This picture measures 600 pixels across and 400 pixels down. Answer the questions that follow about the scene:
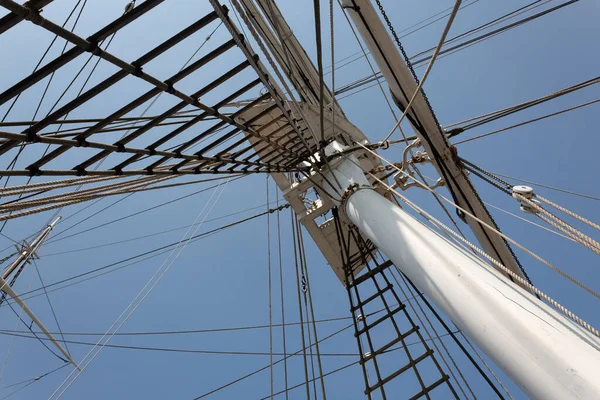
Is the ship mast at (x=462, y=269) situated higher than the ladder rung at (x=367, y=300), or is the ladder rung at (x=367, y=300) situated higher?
the ship mast at (x=462, y=269)

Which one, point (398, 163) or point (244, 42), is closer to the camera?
point (244, 42)

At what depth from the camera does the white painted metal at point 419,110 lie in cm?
A: 348

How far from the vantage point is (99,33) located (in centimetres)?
190

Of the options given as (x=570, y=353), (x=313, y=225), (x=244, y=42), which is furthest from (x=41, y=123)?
(x=313, y=225)

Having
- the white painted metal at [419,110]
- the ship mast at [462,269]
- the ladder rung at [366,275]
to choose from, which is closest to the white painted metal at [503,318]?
the ship mast at [462,269]

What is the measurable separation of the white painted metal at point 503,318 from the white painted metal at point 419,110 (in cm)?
115

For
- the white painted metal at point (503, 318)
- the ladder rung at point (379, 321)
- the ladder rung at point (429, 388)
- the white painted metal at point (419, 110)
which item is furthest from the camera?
the ladder rung at point (379, 321)

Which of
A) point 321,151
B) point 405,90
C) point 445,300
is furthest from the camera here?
point 321,151

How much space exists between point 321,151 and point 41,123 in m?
3.05

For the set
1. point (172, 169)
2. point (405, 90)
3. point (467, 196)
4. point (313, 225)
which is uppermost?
point (172, 169)

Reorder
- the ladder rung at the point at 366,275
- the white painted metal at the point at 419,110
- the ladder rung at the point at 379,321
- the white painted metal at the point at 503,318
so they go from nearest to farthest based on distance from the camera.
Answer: the white painted metal at the point at 503,318
the white painted metal at the point at 419,110
the ladder rung at the point at 379,321
the ladder rung at the point at 366,275

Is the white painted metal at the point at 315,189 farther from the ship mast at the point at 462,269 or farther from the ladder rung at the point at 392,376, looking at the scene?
the ladder rung at the point at 392,376

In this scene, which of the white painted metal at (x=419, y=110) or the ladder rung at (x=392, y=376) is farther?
the ladder rung at (x=392, y=376)

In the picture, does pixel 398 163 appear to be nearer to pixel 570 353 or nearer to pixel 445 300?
pixel 445 300
